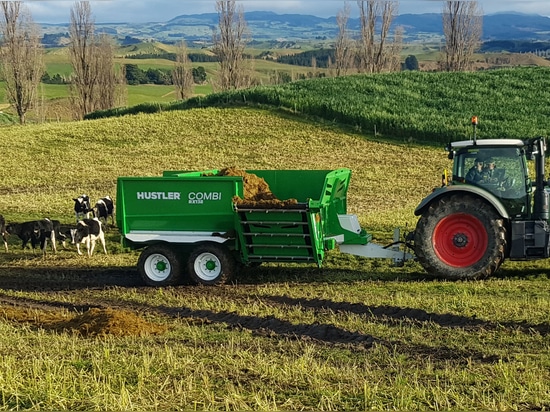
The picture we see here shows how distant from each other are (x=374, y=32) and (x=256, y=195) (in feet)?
166

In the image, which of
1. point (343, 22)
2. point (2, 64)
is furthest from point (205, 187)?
point (343, 22)

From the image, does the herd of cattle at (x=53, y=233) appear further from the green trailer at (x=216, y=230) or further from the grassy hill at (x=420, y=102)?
the grassy hill at (x=420, y=102)

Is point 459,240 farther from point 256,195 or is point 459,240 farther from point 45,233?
point 45,233

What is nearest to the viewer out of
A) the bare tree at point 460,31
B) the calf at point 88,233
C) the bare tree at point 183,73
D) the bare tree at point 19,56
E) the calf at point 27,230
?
the calf at point 88,233

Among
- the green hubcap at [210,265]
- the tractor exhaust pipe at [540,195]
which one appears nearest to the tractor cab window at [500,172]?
the tractor exhaust pipe at [540,195]

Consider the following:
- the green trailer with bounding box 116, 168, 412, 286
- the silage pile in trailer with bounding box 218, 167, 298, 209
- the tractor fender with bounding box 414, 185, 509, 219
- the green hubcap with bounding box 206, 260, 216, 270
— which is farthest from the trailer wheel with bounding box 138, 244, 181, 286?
the tractor fender with bounding box 414, 185, 509, 219

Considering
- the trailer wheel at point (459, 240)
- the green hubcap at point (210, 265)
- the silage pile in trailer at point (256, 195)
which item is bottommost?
the green hubcap at point (210, 265)

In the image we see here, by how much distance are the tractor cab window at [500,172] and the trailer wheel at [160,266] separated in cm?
529

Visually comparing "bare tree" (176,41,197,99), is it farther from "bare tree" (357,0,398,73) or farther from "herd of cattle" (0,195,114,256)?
"herd of cattle" (0,195,114,256)

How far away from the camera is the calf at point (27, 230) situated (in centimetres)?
1619

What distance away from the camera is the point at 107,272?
14.0m

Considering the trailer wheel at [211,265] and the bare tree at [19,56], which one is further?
the bare tree at [19,56]

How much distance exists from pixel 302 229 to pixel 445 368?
5430 mm

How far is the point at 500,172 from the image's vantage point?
12.0 m
